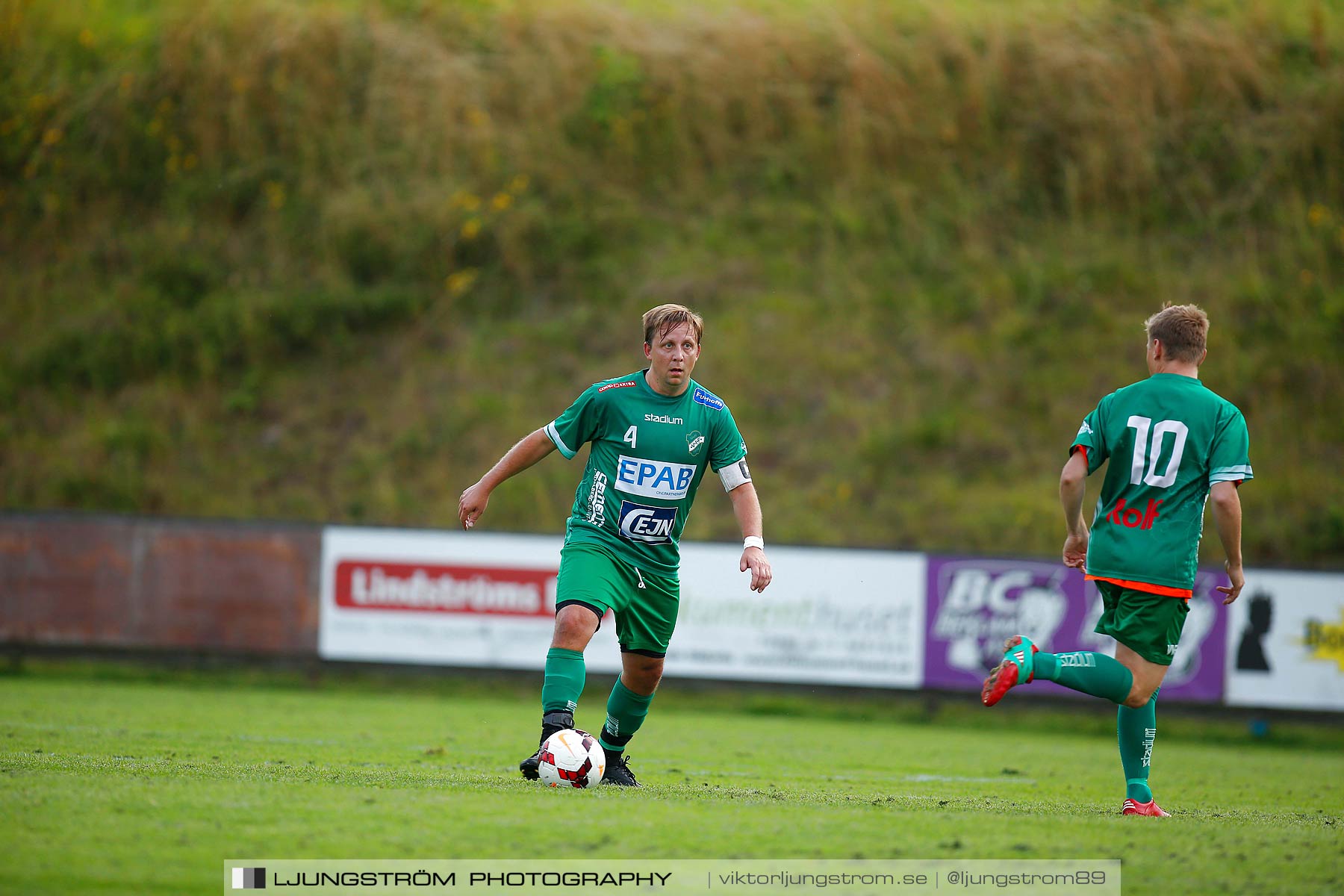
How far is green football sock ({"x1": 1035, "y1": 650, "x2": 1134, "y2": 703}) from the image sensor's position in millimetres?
5141

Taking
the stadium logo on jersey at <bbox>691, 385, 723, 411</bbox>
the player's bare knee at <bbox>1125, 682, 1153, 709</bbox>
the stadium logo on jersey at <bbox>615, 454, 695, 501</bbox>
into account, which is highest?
the stadium logo on jersey at <bbox>691, 385, 723, 411</bbox>

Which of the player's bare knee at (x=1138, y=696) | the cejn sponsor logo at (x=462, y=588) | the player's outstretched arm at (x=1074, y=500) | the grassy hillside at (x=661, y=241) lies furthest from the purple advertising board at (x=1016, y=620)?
the player's bare knee at (x=1138, y=696)

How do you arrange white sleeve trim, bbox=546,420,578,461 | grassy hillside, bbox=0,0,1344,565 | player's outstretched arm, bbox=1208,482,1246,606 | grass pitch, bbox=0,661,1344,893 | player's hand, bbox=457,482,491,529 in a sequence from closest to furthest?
grass pitch, bbox=0,661,1344,893
player's outstretched arm, bbox=1208,482,1246,606
player's hand, bbox=457,482,491,529
white sleeve trim, bbox=546,420,578,461
grassy hillside, bbox=0,0,1344,565

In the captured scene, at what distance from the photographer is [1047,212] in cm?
1909

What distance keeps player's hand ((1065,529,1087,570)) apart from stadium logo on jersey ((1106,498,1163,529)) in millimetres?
165

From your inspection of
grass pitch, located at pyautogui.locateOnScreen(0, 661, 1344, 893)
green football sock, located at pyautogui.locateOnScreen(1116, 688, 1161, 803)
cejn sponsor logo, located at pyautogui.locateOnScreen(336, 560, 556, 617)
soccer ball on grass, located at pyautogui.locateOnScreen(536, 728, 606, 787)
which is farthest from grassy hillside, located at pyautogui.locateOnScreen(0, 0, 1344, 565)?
soccer ball on grass, located at pyautogui.locateOnScreen(536, 728, 606, 787)

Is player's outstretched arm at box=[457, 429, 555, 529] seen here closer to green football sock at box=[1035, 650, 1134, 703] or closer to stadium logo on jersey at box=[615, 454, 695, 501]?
stadium logo on jersey at box=[615, 454, 695, 501]

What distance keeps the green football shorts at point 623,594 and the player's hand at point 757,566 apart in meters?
0.39

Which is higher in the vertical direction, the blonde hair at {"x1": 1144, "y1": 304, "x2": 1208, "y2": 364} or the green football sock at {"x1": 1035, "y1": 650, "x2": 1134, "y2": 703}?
the blonde hair at {"x1": 1144, "y1": 304, "x2": 1208, "y2": 364}

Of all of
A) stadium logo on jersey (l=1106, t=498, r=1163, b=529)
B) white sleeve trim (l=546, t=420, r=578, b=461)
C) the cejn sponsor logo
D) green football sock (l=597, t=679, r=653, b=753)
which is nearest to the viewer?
stadium logo on jersey (l=1106, t=498, r=1163, b=529)

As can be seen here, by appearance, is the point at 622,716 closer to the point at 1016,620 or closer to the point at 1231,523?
the point at 1231,523

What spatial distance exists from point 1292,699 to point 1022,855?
9342 mm

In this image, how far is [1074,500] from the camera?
5.36 meters

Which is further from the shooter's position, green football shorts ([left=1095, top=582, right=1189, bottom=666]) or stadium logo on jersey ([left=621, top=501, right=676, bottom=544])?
stadium logo on jersey ([left=621, top=501, right=676, bottom=544])
